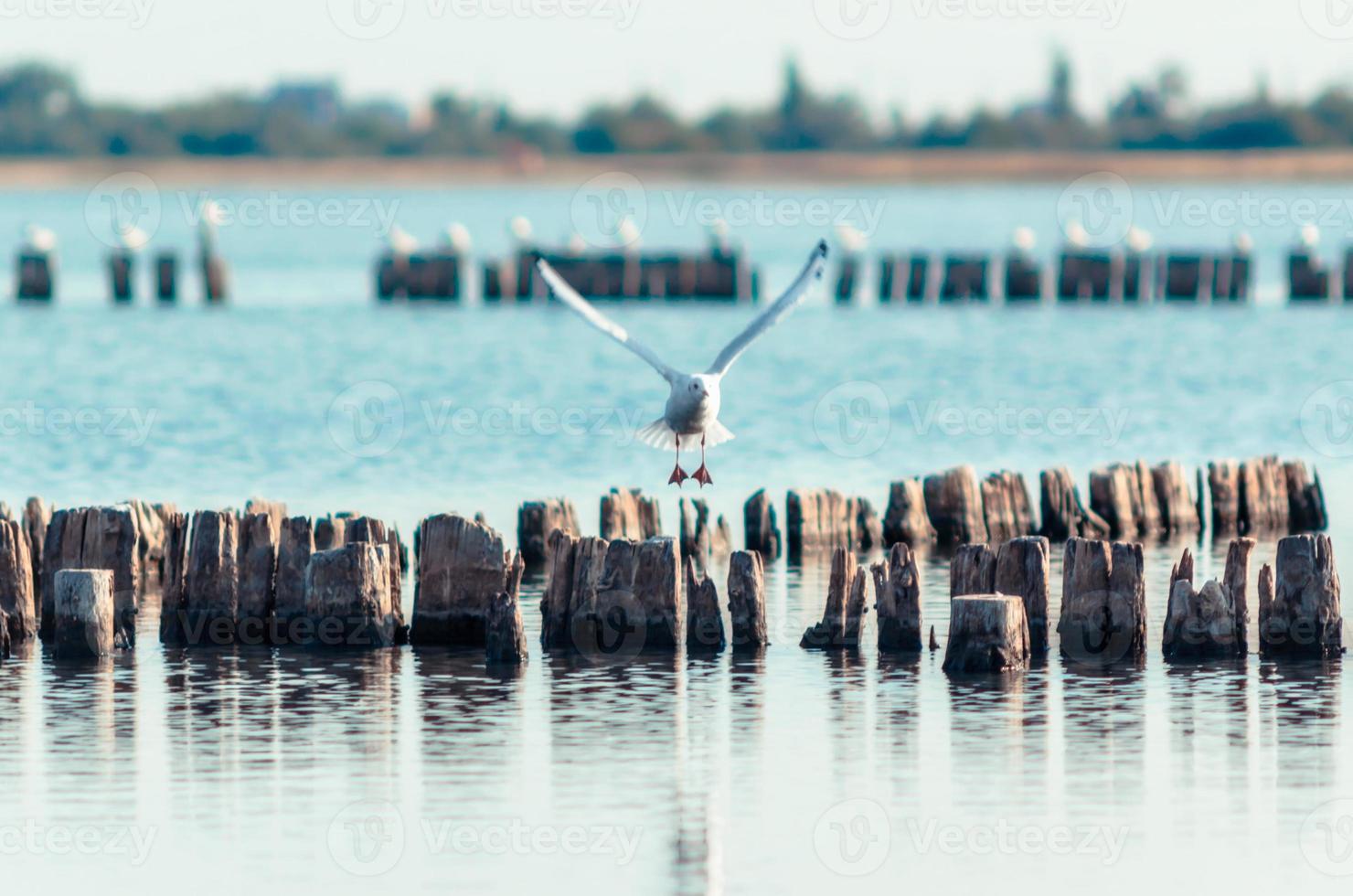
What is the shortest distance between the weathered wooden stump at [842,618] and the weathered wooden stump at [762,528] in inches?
204

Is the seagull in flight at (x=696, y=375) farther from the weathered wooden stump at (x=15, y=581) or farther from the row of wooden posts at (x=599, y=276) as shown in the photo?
the row of wooden posts at (x=599, y=276)

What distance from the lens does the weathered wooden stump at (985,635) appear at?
57.3 ft

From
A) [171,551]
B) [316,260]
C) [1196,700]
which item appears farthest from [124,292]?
[1196,700]

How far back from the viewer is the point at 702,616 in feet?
59.9

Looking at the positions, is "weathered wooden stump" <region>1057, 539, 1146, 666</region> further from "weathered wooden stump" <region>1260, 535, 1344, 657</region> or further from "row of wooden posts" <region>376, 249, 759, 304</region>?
"row of wooden posts" <region>376, 249, 759, 304</region>

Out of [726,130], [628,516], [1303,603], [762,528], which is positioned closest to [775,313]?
[628,516]

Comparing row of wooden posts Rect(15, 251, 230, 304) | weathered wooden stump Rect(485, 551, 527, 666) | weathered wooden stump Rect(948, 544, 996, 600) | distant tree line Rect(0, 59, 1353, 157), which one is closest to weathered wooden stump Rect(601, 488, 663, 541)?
weathered wooden stump Rect(485, 551, 527, 666)

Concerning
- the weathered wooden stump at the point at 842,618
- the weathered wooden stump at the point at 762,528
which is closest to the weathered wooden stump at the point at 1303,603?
the weathered wooden stump at the point at 842,618

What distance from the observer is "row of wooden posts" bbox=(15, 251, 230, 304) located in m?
66.8

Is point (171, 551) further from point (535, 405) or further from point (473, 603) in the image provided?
point (535, 405)

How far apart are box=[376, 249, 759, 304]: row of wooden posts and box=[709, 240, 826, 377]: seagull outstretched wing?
150 ft

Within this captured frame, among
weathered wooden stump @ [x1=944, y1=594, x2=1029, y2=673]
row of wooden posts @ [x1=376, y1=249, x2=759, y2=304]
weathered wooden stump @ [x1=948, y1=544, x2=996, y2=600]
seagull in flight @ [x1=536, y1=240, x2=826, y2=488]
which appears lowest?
weathered wooden stump @ [x1=944, y1=594, x2=1029, y2=673]

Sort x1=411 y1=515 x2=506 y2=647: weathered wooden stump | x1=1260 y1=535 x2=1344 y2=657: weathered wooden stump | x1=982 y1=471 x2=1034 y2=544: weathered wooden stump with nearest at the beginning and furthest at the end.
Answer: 1. x1=1260 y1=535 x2=1344 y2=657: weathered wooden stump
2. x1=411 y1=515 x2=506 y2=647: weathered wooden stump
3. x1=982 y1=471 x2=1034 y2=544: weathered wooden stump

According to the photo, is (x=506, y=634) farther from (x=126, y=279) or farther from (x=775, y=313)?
(x=126, y=279)
